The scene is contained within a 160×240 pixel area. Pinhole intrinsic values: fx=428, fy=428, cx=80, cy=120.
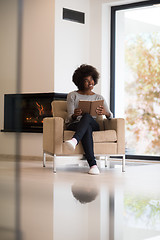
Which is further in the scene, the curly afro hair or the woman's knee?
the curly afro hair

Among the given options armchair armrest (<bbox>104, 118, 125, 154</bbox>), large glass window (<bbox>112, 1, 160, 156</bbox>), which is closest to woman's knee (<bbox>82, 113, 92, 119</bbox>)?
armchair armrest (<bbox>104, 118, 125, 154</bbox>)

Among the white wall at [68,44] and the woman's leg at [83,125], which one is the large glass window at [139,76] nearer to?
the white wall at [68,44]

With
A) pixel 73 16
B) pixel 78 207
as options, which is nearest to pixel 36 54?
pixel 73 16

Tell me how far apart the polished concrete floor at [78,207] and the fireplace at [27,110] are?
204 cm

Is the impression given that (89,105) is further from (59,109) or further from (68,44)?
(68,44)

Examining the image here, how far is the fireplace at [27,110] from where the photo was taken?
6281mm

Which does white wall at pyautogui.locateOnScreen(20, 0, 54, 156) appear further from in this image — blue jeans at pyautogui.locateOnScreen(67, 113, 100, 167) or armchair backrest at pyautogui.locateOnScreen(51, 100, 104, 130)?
blue jeans at pyautogui.locateOnScreen(67, 113, 100, 167)

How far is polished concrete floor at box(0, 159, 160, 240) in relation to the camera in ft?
6.10

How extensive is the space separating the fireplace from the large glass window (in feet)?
3.99

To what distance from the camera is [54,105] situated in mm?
5234

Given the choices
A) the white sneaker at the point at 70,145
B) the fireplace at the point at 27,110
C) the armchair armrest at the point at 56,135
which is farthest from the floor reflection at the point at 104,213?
the fireplace at the point at 27,110

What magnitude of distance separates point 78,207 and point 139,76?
4.57 m

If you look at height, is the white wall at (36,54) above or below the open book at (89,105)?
above

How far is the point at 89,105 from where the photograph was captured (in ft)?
15.6
